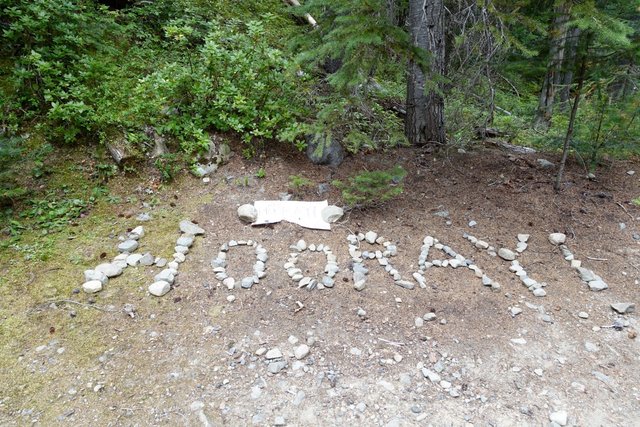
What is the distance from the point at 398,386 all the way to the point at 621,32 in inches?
134

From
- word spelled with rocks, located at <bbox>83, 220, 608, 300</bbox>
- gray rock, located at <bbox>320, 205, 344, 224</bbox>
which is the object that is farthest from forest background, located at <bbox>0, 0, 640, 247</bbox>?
word spelled with rocks, located at <bbox>83, 220, 608, 300</bbox>

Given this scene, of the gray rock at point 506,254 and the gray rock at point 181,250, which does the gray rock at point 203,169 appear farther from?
the gray rock at point 506,254

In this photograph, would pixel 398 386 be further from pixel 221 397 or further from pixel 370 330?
pixel 221 397

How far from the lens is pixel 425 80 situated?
15.4 ft

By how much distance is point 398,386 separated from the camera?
8.31ft

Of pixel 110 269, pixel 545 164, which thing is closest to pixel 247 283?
pixel 110 269

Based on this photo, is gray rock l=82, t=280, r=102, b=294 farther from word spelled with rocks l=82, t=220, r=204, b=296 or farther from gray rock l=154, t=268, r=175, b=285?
gray rock l=154, t=268, r=175, b=285

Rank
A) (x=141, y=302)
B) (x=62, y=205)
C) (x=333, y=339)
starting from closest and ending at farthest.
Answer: (x=333, y=339)
(x=141, y=302)
(x=62, y=205)

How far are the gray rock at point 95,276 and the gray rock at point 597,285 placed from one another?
4.18 meters

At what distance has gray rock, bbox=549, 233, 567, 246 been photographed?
3.83m

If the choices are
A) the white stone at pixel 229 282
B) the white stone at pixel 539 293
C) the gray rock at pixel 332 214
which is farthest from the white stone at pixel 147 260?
the white stone at pixel 539 293

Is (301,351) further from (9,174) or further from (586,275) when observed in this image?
(9,174)

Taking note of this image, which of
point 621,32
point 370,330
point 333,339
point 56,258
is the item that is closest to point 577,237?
point 621,32

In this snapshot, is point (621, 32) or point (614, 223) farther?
point (614, 223)
